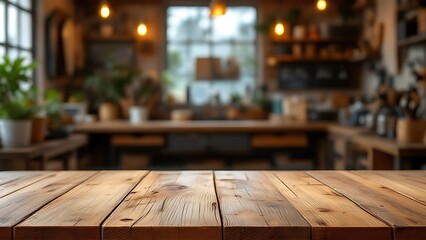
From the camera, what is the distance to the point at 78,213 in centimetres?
136

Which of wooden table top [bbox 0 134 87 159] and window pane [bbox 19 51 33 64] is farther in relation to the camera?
window pane [bbox 19 51 33 64]

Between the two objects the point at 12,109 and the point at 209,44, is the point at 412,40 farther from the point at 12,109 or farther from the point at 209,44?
the point at 12,109

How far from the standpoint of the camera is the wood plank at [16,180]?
1.75 m

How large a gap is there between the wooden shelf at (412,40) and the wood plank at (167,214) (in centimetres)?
407

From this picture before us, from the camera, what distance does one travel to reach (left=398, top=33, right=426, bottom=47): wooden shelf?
17.2 ft

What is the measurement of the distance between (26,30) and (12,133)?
9.43 ft

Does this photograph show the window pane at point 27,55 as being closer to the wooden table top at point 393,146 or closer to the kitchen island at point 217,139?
the kitchen island at point 217,139

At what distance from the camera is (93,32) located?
7.96 meters

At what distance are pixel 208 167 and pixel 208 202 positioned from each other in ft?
13.3

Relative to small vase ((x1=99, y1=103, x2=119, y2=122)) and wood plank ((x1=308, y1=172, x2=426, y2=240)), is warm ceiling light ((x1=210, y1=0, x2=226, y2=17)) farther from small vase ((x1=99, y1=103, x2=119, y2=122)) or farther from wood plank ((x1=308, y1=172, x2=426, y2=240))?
small vase ((x1=99, y1=103, x2=119, y2=122))

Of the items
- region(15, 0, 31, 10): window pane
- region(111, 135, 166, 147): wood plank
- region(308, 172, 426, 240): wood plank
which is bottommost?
region(111, 135, 166, 147): wood plank

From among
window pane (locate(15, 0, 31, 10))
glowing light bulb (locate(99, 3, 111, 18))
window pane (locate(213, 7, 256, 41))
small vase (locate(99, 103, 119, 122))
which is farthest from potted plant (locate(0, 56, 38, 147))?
window pane (locate(213, 7, 256, 41))

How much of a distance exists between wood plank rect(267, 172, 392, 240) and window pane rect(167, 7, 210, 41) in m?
6.38

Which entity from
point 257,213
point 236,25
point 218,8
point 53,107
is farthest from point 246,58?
point 257,213
